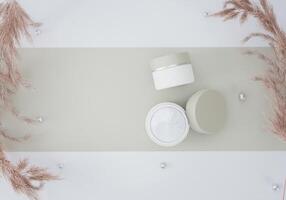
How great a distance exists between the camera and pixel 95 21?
139 centimetres

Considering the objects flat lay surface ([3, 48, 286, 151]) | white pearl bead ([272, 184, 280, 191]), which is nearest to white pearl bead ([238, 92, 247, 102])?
flat lay surface ([3, 48, 286, 151])

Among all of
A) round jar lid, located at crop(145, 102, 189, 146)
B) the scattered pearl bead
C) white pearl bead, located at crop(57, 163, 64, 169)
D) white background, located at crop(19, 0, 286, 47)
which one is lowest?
the scattered pearl bead

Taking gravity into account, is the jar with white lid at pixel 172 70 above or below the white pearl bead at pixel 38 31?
below

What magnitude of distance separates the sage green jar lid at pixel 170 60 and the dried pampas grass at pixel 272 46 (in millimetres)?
185

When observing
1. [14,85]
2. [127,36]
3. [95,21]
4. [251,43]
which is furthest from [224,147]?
[14,85]

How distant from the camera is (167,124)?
131 centimetres

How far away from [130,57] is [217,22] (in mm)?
342

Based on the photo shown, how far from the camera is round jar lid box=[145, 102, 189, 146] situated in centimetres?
131

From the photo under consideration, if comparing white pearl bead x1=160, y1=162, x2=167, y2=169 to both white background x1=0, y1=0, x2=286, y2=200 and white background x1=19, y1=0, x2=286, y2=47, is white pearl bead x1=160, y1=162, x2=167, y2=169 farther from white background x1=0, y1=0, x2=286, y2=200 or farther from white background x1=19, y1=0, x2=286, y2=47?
white background x1=19, y1=0, x2=286, y2=47

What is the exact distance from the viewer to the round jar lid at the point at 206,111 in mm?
1290

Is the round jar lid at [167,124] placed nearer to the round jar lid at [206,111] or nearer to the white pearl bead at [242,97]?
the round jar lid at [206,111]

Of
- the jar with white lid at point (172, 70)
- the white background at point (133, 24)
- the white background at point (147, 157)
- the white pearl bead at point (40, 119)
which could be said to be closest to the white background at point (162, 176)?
the white background at point (147, 157)

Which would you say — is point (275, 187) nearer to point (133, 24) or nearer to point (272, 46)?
point (272, 46)

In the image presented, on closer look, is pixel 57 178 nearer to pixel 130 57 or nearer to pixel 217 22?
pixel 130 57
